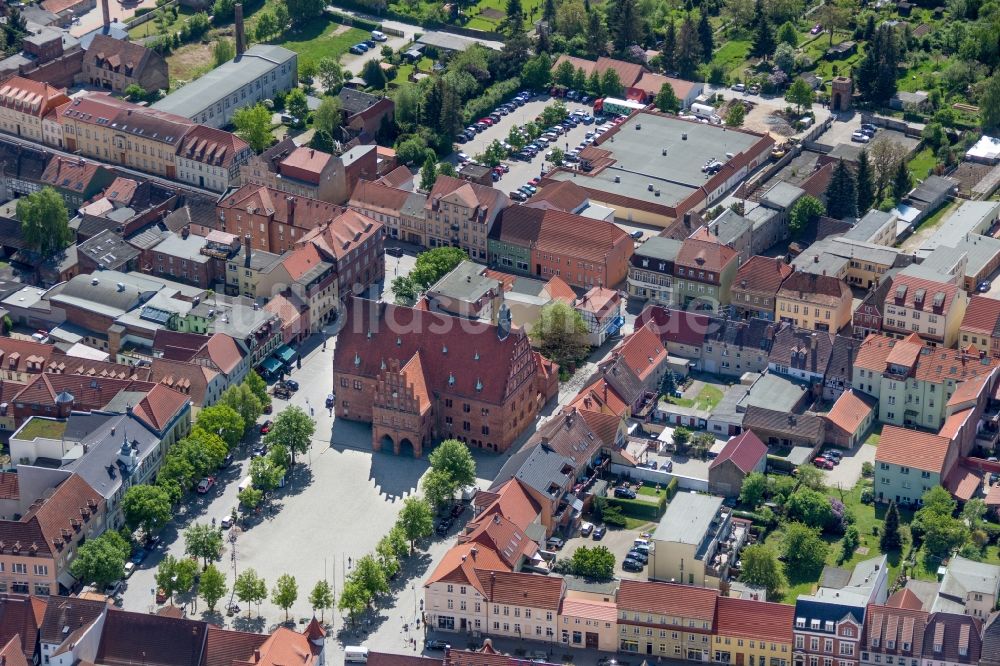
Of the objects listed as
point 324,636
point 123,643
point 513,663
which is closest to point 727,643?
point 513,663

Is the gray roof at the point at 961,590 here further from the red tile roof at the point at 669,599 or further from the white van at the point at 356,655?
the white van at the point at 356,655

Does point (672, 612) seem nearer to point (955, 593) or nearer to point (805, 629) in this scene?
point (805, 629)

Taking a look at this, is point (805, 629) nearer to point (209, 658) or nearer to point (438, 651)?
point (438, 651)

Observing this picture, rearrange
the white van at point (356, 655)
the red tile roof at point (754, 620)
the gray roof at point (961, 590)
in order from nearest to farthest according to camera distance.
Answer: the red tile roof at point (754, 620), the white van at point (356, 655), the gray roof at point (961, 590)

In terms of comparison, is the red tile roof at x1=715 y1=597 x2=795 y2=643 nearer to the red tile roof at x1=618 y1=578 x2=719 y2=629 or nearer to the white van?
the red tile roof at x1=618 y1=578 x2=719 y2=629

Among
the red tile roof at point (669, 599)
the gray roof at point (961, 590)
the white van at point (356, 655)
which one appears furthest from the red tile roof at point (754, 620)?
the white van at point (356, 655)

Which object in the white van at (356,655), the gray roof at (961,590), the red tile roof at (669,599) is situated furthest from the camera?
the gray roof at (961,590)
